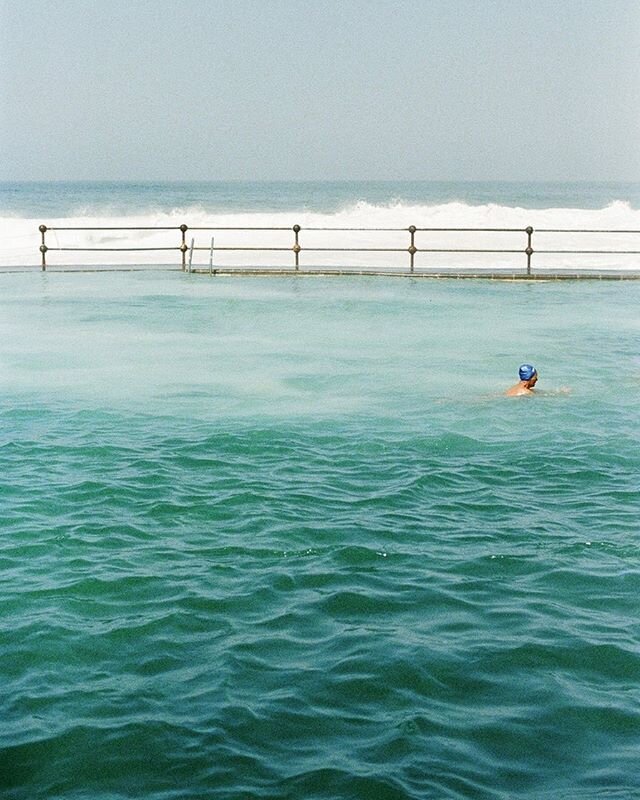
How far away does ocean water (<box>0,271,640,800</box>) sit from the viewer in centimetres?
518

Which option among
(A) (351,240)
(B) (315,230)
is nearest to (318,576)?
(B) (315,230)

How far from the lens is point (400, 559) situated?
7586 mm

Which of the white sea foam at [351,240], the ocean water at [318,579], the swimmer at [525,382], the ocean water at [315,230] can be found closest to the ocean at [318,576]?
the ocean water at [318,579]

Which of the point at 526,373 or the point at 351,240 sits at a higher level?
the point at 351,240

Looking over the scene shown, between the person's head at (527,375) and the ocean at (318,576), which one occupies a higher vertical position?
the person's head at (527,375)

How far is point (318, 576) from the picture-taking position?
7.28m

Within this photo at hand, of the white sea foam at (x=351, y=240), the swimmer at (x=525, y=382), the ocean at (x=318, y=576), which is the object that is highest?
the white sea foam at (x=351, y=240)

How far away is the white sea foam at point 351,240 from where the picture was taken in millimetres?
34578

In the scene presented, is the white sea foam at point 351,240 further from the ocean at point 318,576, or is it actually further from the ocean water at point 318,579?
the ocean at point 318,576

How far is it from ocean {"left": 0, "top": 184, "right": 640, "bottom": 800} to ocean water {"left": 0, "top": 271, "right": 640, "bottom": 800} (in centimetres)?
2

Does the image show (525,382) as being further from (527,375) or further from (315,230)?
(315,230)

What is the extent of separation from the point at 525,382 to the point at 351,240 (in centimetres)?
3627

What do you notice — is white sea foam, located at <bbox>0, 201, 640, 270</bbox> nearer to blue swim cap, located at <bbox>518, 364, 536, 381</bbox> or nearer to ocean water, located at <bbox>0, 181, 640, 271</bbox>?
ocean water, located at <bbox>0, 181, 640, 271</bbox>

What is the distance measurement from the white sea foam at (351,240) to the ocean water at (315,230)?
6cm
